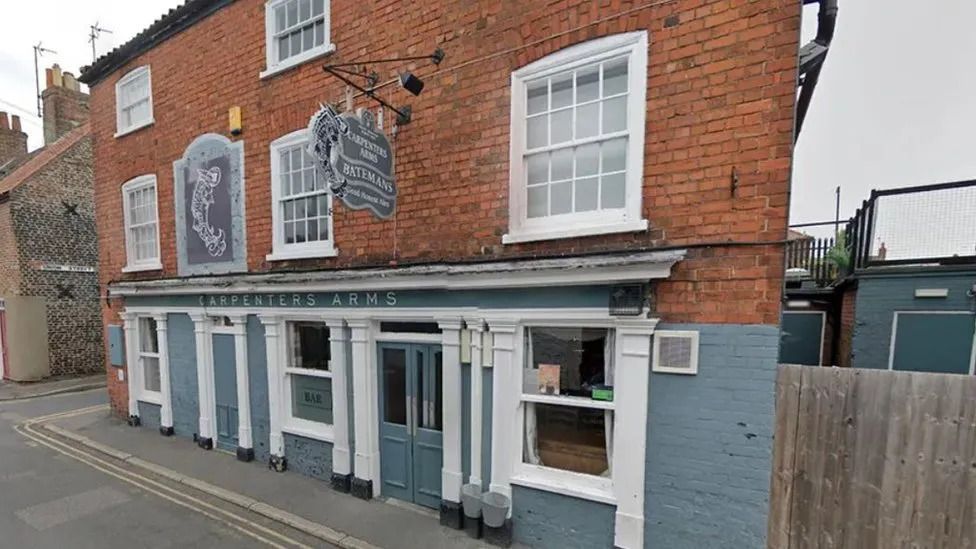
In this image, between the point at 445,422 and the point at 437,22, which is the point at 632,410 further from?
the point at 437,22

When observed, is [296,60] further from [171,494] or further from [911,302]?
[911,302]

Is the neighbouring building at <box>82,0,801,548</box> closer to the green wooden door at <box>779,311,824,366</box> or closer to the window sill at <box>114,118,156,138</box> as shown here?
the window sill at <box>114,118,156,138</box>

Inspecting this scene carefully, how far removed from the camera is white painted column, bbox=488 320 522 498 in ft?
15.3

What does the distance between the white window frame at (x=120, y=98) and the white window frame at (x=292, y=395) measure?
5.61 m

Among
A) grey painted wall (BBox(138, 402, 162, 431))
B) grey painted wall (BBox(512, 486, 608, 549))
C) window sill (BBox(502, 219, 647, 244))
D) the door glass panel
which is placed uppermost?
window sill (BBox(502, 219, 647, 244))

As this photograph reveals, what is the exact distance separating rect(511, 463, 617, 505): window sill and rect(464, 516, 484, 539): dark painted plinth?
2.35ft

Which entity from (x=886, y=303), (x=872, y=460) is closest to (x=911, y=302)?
(x=886, y=303)

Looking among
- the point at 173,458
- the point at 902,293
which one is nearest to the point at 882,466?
the point at 902,293

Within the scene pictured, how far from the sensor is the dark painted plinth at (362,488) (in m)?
5.66

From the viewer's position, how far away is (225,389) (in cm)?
741

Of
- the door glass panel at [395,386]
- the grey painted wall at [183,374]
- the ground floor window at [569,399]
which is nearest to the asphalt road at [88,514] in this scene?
the grey painted wall at [183,374]

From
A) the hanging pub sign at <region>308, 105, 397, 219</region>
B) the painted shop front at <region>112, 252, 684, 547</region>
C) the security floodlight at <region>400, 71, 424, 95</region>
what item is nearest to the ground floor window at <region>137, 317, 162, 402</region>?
the painted shop front at <region>112, 252, 684, 547</region>

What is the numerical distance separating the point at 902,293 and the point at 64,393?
21.6 metres

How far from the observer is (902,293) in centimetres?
672
